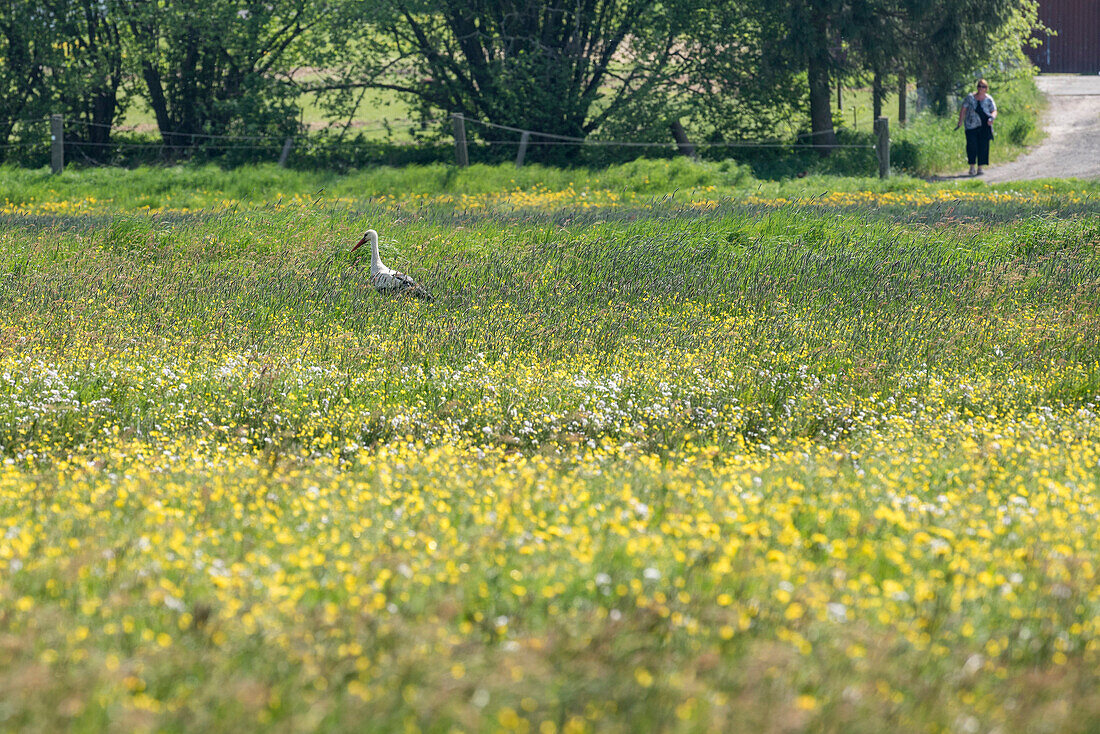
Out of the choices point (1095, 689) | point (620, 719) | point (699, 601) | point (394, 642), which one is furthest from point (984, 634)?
point (394, 642)

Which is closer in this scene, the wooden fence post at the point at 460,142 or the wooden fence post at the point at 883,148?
the wooden fence post at the point at 883,148

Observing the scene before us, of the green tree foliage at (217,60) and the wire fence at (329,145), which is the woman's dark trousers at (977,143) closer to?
the wire fence at (329,145)

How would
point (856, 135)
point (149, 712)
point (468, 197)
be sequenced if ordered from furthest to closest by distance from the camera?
1. point (856, 135)
2. point (468, 197)
3. point (149, 712)

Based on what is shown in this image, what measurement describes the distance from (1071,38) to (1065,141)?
57.7 ft

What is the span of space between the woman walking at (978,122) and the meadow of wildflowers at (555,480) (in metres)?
9.95

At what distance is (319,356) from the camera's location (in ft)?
31.5

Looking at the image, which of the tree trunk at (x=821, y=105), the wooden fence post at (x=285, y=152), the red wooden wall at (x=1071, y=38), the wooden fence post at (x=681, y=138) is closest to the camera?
the tree trunk at (x=821, y=105)

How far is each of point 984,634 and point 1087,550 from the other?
117cm

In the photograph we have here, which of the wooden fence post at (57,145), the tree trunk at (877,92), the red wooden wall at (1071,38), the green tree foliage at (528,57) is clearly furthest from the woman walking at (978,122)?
the red wooden wall at (1071,38)

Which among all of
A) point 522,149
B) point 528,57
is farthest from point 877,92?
point 522,149

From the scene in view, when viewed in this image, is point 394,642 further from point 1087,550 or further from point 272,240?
point 272,240

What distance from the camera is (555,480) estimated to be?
238 inches

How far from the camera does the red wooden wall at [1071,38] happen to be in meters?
41.7

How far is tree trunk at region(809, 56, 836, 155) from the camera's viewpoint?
83.1 feet
